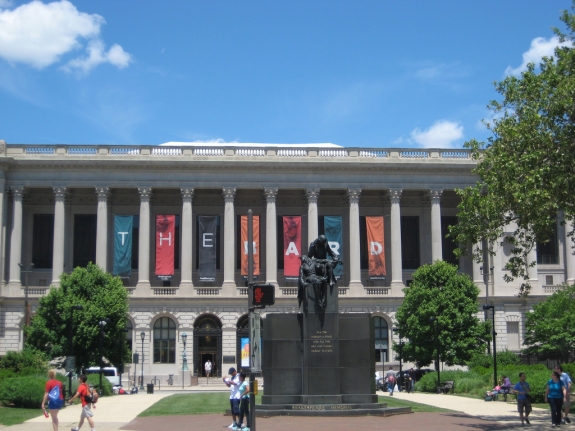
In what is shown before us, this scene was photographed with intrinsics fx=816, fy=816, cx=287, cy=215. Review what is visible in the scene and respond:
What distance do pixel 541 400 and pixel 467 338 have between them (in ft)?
89.4

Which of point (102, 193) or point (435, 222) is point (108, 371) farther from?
point (435, 222)

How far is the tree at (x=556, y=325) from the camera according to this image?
69.1 m

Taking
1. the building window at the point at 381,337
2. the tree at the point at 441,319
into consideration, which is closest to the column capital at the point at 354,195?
the building window at the point at 381,337

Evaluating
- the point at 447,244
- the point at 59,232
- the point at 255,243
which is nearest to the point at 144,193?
the point at 59,232

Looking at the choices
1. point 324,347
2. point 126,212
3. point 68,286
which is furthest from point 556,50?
point 126,212

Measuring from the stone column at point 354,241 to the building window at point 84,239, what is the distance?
Answer: 2580 centimetres

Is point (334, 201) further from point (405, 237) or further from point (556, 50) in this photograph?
point (556, 50)

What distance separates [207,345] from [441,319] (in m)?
24.4

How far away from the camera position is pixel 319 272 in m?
30.8

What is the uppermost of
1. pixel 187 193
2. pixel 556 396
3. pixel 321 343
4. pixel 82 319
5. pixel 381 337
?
A: pixel 187 193

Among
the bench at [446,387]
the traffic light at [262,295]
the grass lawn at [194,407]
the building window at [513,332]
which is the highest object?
the traffic light at [262,295]

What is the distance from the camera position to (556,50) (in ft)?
116

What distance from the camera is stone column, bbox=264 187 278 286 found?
80.4 m

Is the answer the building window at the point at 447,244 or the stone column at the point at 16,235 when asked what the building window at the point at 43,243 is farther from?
the building window at the point at 447,244
